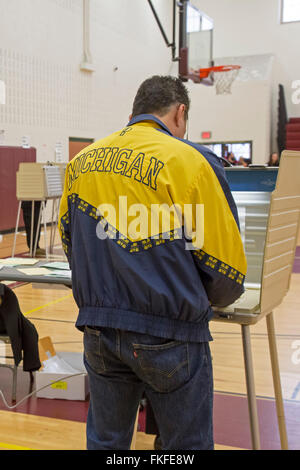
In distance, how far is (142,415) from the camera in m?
2.63

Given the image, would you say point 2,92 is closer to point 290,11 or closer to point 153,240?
point 153,240

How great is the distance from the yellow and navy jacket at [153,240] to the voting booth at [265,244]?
1.01ft

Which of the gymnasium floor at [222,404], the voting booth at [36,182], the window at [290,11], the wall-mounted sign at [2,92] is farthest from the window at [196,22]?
the gymnasium floor at [222,404]

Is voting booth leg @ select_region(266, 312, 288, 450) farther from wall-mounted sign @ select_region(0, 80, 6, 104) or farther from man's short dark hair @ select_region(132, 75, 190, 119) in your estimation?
wall-mounted sign @ select_region(0, 80, 6, 104)

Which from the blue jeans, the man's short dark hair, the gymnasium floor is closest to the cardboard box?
the gymnasium floor

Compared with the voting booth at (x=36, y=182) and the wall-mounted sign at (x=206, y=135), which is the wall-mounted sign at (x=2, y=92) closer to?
the voting booth at (x=36, y=182)

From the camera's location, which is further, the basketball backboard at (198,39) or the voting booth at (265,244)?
the basketball backboard at (198,39)

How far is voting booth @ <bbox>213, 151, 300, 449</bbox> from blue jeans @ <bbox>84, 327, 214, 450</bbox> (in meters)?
0.37

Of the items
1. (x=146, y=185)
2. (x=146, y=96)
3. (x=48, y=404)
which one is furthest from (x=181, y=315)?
(x=48, y=404)

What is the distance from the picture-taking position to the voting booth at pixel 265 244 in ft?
5.52

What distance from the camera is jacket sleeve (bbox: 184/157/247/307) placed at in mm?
1307

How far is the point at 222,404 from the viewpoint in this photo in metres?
2.74

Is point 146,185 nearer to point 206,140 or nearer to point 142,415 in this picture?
point 142,415

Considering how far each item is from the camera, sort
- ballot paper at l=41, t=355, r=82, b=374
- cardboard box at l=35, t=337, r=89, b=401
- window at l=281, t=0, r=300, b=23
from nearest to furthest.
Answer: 1. cardboard box at l=35, t=337, r=89, b=401
2. ballot paper at l=41, t=355, r=82, b=374
3. window at l=281, t=0, r=300, b=23
